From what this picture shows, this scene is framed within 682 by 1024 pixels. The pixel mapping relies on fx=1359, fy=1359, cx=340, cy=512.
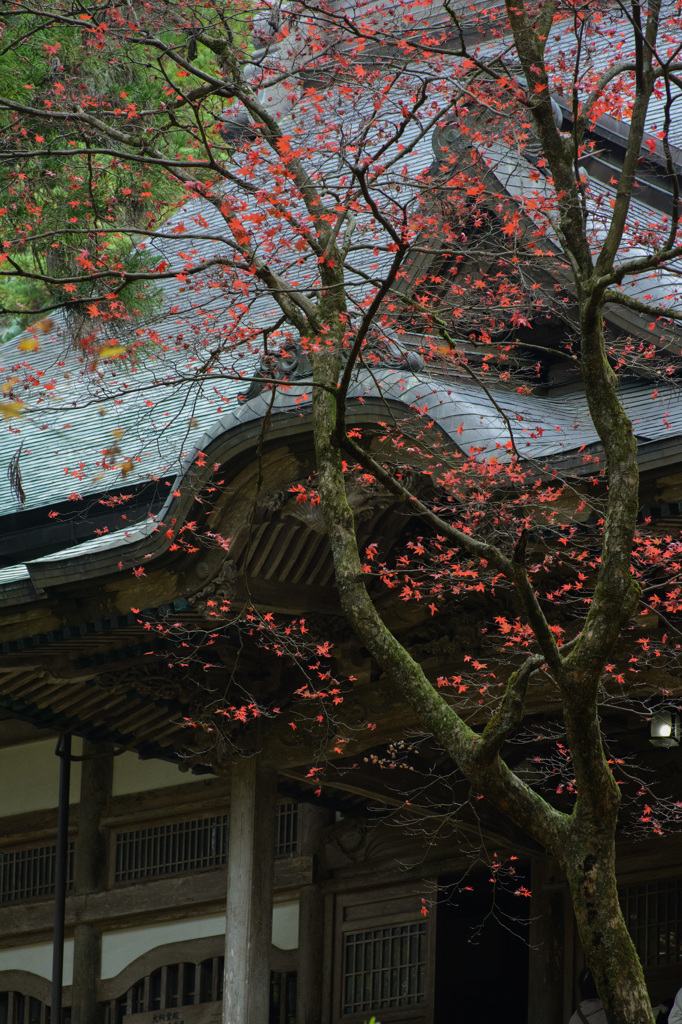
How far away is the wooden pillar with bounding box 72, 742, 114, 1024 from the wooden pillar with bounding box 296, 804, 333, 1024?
167 cm

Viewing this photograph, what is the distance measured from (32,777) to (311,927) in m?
2.79

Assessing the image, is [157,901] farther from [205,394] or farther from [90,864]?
[205,394]

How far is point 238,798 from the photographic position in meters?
8.75

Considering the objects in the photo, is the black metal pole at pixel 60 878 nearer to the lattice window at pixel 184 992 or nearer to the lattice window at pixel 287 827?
the lattice window at pixel 184 992

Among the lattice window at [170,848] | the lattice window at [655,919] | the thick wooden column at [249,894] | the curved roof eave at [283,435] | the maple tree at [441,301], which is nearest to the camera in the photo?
the maple tree at [441,301]

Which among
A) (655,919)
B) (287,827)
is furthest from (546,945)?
(287,827)

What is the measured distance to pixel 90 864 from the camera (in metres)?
11.1

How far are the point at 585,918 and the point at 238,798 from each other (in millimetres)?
4235

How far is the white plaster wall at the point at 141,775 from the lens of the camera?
11.0m

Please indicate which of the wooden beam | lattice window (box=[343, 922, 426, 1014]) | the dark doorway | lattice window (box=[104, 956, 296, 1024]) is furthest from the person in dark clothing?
lattice window (box=[104, 956, 296, 1024])

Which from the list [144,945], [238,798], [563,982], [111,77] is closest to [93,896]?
[144,945]

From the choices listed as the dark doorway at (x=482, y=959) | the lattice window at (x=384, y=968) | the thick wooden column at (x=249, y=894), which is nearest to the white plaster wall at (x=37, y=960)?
the lattice window at (x=384, y=968)

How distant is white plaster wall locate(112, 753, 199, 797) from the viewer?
1098 centimetres

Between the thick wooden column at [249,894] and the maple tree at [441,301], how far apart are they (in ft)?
1.74
